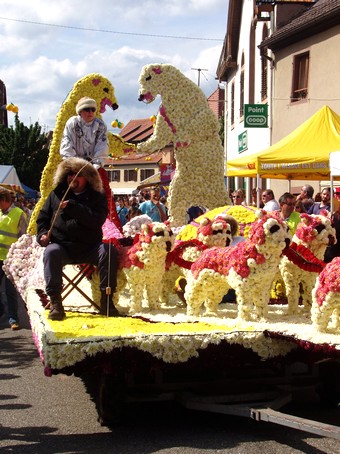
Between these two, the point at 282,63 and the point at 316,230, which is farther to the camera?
the point at 282,63

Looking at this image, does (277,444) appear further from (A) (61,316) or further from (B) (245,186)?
(B) (245,186)

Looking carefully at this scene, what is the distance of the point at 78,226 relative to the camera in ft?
18.4

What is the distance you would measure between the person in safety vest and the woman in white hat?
177cm

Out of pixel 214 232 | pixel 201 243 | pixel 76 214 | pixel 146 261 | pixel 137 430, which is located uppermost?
pixel 76 214

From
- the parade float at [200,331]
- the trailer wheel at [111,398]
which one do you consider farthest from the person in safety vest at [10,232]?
the trailer wheel at [111,398]

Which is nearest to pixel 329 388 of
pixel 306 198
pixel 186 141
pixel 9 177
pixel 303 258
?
pixel 303 258

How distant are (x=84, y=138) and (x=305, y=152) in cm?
483

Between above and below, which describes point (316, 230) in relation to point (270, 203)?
below

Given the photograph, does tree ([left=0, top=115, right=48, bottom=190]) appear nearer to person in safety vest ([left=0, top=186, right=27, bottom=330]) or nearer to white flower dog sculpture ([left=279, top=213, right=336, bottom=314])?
person in safety vest ([left=0, top=186, right=27, bottom=330])

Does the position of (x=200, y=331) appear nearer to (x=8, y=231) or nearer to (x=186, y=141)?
(x=186, y=141)

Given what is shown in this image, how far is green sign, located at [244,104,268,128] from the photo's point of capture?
19.0 m

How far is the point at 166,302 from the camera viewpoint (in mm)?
6613

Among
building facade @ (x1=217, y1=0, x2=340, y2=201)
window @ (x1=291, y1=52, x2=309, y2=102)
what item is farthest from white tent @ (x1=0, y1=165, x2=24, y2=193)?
window @ (x1=291, y1=52, x2=309, y2=102)

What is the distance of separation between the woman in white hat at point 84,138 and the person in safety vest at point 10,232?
5.81ft
